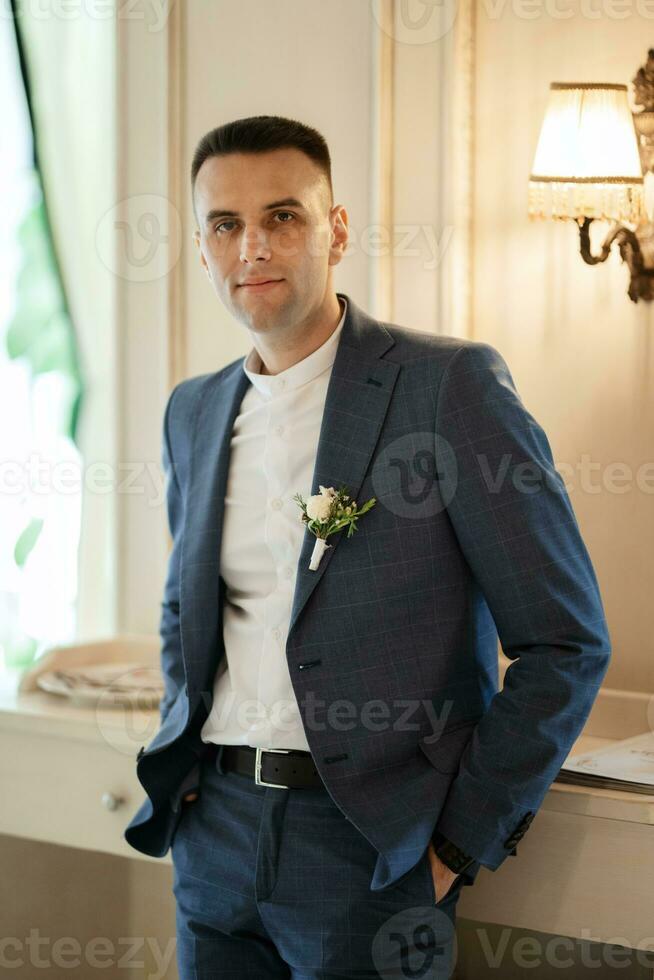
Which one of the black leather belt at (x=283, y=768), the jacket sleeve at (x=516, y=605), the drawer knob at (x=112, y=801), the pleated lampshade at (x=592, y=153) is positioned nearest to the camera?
the jacket sleeve at (x=516, y=605)

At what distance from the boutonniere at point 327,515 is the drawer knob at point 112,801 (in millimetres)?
835

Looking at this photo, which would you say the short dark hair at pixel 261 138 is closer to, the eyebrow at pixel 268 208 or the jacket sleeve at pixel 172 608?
the eyebrow at pixel 268 208

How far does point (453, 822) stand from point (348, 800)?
0.48 feet

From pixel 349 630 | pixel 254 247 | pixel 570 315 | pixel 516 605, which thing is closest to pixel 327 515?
pixel 349 630

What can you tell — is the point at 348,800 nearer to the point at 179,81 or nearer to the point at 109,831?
the point at 109,831

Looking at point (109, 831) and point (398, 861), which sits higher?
point (398, 861)

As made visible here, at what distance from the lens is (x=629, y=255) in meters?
2.12

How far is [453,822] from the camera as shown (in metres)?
1.52

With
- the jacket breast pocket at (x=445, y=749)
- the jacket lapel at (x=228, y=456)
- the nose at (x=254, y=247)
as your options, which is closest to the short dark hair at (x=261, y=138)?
the nose at (x=254, y=247)

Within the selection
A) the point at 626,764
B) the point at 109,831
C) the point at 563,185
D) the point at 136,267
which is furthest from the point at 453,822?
the point at 136,267

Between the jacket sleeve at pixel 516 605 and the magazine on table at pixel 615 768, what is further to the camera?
the magazine on table at pixel 615 768

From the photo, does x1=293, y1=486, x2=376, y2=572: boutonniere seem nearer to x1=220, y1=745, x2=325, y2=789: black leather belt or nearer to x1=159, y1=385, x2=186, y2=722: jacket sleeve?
x1=220, y1=745, x2=325, y2=789: black leather belt

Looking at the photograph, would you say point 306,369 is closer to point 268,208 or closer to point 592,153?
point 268,208

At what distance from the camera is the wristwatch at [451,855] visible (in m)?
1.53
